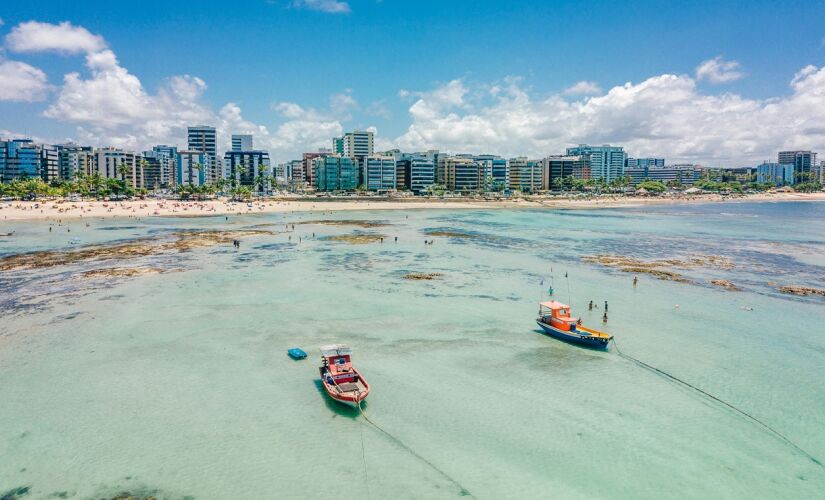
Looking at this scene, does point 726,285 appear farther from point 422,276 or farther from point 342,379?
point 342,379

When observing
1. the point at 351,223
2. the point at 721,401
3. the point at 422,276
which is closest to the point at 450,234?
the point at 351,223

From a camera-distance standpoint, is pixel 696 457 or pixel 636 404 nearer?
pixel 696 457

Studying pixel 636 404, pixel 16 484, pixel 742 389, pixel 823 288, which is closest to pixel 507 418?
pixel 636 404

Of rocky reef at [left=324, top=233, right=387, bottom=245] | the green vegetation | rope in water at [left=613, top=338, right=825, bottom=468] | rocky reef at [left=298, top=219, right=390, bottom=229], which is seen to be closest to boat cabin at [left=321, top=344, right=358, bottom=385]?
rope in water at [left=613, top=338, right=825, bottom=468]

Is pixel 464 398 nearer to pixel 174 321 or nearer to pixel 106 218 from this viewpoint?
pixel 174 321

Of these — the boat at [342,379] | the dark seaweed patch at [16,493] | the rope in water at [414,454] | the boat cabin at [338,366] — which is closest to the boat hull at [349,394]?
the boat at [342,379]

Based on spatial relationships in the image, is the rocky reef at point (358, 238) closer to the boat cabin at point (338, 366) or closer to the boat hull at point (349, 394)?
the boat cabin at point (338, 366)
